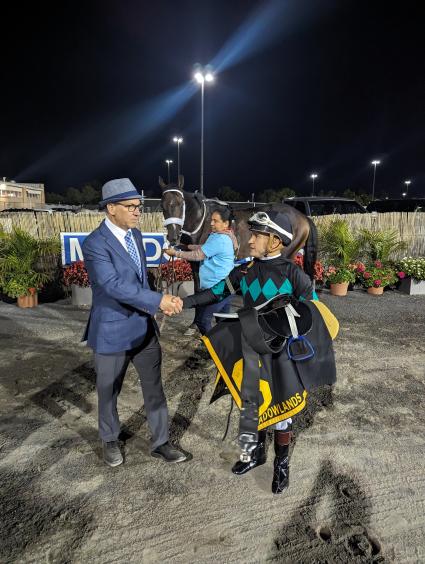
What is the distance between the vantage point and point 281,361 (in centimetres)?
228

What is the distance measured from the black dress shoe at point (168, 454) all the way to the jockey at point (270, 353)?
43 cm

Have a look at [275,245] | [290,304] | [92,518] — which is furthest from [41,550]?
[275,245]

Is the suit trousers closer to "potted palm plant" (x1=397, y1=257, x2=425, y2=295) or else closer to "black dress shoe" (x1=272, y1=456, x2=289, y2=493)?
"black dress shoe" (x1=272, y1=456, x2=289, y2=493)

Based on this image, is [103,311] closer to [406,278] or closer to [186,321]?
[186,321]

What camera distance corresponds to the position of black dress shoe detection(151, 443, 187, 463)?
2834 mm

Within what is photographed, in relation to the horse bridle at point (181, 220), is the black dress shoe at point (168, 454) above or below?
below

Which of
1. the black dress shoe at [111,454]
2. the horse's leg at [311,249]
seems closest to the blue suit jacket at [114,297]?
the black dress shoe at [111,454]

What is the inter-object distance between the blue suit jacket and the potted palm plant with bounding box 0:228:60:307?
5.42 m

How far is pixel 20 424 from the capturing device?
3367 millimetres

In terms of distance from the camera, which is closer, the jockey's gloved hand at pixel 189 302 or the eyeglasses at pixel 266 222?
the eyeglasses at pixel 266 222

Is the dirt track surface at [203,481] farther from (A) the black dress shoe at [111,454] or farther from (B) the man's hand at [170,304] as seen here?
(B) the man's hand at [170,304]

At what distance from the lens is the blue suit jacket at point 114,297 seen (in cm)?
249

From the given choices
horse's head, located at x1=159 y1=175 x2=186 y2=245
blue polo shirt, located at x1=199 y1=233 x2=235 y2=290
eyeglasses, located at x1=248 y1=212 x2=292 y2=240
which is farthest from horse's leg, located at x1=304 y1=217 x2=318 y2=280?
eyeglasses, located at x1=248 y1=212 x2=292 y2=240

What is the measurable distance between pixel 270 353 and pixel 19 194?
4670 cm
